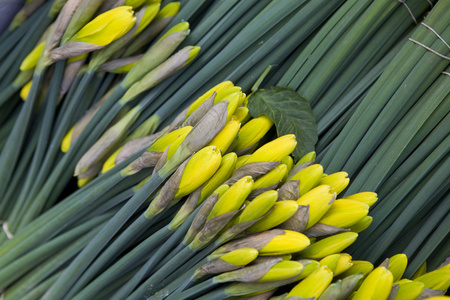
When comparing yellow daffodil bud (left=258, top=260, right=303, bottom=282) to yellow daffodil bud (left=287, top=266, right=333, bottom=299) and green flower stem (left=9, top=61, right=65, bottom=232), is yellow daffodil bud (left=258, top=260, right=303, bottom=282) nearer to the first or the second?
yellow daffodil bud (left=287, top=266, right=333, bottom=299)

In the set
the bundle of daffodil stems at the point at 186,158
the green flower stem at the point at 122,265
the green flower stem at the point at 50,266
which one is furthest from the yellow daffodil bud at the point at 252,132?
the green flower stem at the point at 50,266

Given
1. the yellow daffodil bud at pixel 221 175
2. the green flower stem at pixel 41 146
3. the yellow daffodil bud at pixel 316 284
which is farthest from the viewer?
the green flower stem at pixel 41 146

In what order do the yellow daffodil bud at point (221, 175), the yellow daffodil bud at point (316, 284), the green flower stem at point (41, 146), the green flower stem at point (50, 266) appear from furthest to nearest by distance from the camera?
1. the green flower stem at point (41, 146)
2. the green flower stem at point (50, 266)
3. the yellow daffodil bud at point (221, 175)
4. the yellow daffodil bud at point (316, 284)

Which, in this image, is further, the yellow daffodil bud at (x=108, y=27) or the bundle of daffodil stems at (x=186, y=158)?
the yellow daffodil bud at (x=108, y=27)

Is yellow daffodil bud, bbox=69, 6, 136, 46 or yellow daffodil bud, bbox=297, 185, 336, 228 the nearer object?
yellow daffodil bud, bbox=297, 185, 336, 228

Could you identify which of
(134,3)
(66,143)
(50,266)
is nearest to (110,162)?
(66,143)

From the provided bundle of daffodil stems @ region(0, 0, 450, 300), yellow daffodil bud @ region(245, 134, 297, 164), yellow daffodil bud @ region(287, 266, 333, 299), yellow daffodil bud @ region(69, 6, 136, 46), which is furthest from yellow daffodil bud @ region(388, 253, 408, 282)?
yellow daffodil bud @ region(69, 6, 136, 46)

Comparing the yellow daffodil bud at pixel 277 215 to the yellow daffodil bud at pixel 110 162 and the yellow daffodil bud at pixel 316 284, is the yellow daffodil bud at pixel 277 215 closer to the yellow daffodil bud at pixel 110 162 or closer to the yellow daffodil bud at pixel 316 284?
the yellow daffodil bud at pixel 316 284

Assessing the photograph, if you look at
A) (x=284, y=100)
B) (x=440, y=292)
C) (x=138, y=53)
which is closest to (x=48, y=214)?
(x=138, y=53)
